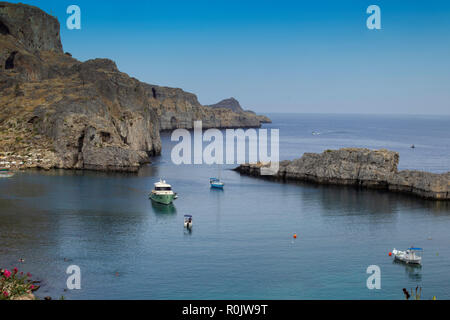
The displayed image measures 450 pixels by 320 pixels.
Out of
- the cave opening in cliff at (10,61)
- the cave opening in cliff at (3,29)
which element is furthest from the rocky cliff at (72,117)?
the cave opening in cliff at (3,29)

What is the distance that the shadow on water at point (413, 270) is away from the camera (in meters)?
50.9

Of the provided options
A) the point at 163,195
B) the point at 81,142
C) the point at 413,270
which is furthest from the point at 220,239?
the point at 81,142

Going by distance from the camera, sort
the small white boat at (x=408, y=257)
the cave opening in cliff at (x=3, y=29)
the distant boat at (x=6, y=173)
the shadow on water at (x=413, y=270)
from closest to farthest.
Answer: the shadow on water at (x=413, y=270)
the small white boat at (x=408, y=257)
the distant boat at (x=6, y=173)
the cave opening in cliff at (x=3, y=29)

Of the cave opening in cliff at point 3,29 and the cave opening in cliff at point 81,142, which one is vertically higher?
the cave opening in cliff at point 3,29

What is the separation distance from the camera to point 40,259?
5178 cm

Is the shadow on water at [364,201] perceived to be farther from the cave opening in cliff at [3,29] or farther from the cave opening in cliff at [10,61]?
the cave opening in cliff at [3,29]

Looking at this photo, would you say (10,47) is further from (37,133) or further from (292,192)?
(292,192)

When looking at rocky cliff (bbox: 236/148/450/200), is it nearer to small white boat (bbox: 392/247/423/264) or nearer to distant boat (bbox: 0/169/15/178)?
small white boat (bbox: 392/247/423/264)

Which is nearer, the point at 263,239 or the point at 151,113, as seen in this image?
the point at 263,239

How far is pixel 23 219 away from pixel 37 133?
66805 millimetres

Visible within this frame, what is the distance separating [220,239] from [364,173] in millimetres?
52620

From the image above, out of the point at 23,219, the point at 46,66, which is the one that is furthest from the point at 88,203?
the point at 46,66

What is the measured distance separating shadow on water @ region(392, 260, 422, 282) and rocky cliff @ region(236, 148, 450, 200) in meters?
40.3

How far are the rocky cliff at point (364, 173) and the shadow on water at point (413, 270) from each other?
4031cm
